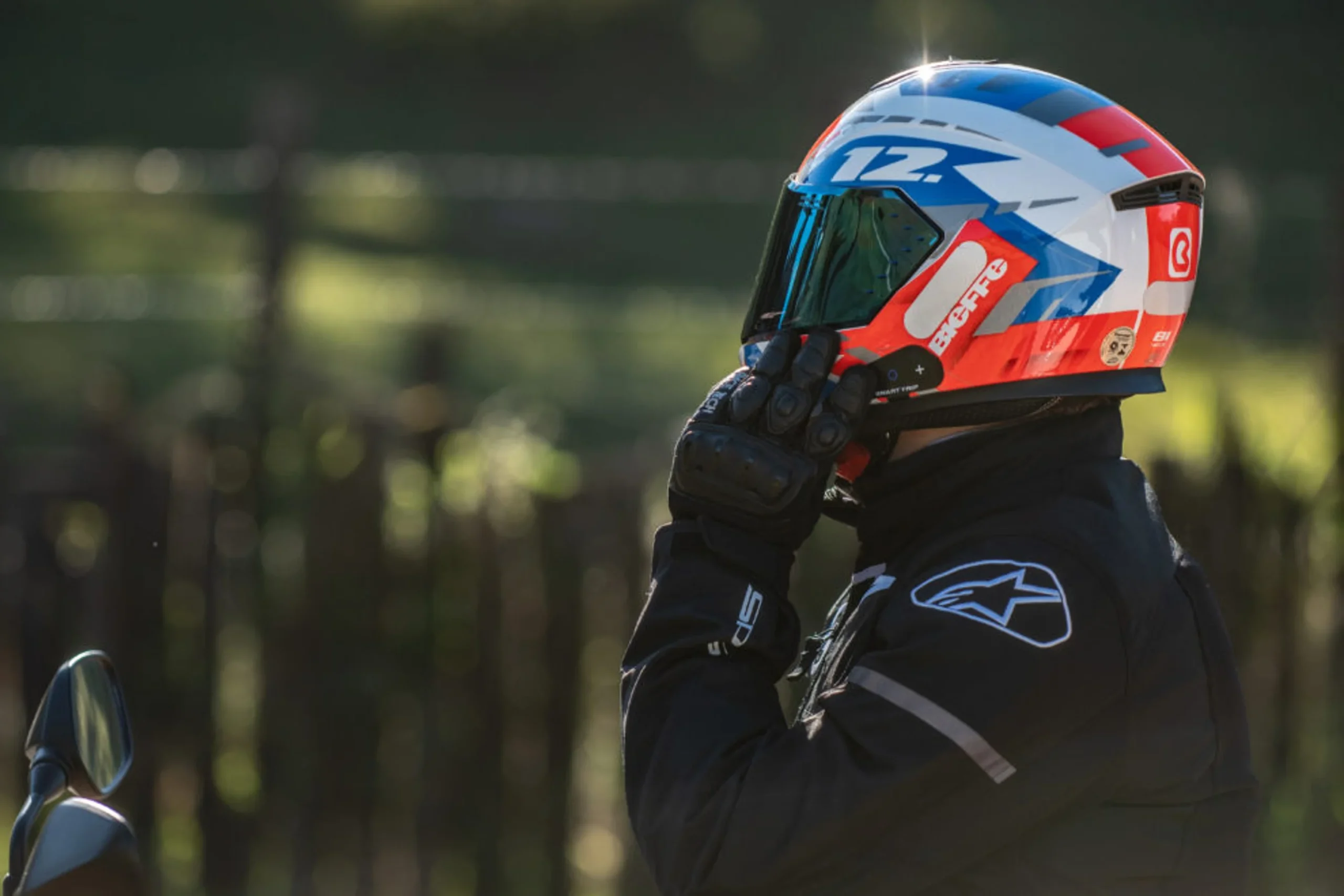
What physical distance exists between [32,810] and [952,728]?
1059 mm

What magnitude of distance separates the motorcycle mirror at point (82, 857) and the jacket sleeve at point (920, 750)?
0.62 m

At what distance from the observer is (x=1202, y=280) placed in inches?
549

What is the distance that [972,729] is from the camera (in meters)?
1.91

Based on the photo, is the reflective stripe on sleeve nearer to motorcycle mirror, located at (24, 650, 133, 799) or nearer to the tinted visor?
the tinted visor

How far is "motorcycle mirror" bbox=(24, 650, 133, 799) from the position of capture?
1.89m

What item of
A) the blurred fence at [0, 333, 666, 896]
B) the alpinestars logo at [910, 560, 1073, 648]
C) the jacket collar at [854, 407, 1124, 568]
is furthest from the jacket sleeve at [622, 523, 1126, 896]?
the blurred fence at [0, 333, 666, 896]

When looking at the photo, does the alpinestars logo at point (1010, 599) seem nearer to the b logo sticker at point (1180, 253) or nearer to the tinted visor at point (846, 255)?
the tinted visor at point (846, 255)

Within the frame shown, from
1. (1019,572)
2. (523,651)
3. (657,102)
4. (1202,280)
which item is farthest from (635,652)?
(657,102)

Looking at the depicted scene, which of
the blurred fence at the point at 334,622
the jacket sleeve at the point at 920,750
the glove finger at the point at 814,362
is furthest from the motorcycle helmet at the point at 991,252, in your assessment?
the blurred fence at the point at 334,622

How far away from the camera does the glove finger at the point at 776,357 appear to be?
87.9 inches

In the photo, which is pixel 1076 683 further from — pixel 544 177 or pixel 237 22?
pixel 237 22

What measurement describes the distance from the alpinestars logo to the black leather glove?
10.1 inches

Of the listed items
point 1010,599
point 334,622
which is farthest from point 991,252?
point 334,622

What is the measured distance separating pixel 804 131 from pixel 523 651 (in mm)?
19279
